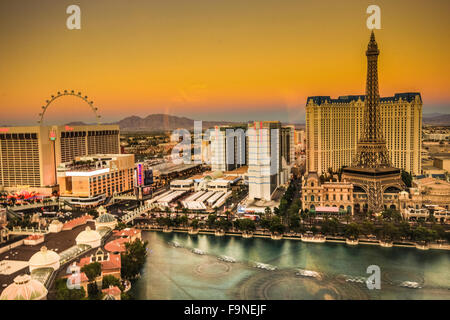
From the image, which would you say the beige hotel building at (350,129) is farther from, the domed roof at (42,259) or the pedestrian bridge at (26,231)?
→ the domed roof at (42,259)

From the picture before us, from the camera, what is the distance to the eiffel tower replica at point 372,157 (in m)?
11.9

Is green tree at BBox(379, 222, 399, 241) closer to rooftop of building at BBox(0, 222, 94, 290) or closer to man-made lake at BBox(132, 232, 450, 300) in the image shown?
man-made lake at BBox(132, 232, 450, 300)

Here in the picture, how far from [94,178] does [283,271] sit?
911cm

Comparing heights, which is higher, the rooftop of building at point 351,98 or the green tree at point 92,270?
the rooftop of building at point 351,98

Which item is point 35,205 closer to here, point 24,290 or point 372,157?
point 24,290

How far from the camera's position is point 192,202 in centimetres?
1230

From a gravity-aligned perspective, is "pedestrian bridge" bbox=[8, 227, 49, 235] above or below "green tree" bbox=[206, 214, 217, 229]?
above

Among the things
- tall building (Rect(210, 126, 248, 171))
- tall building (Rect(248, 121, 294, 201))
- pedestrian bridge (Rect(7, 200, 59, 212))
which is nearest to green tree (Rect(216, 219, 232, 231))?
tall building (Rect(248, 121, 294, 201))

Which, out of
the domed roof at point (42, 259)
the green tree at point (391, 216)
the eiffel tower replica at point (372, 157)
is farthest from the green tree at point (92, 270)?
the eiffel tower replica at point (372, 157)

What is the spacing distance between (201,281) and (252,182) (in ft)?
21.4

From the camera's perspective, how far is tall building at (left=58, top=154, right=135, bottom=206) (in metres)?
13.3

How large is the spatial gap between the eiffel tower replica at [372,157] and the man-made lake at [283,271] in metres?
3.97

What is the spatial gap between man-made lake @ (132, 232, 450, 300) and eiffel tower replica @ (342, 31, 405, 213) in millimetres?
3967

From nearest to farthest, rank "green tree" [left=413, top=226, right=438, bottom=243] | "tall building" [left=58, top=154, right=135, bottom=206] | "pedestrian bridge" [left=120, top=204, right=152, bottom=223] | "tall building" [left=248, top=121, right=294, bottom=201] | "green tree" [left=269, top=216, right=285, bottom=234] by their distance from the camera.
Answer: "green tree" [left=413, top=226, right=438, bottom=243] < "green tree" [left=269, top=216, right=285, bottom=234] < "pedestrian bridge" [left=120, top=204, right=152, bottom=223] < "tall building" [left=248, top=121, right=294, bottom=201] < "tall building" [left=58, top=154, right=135, bottom=206]
